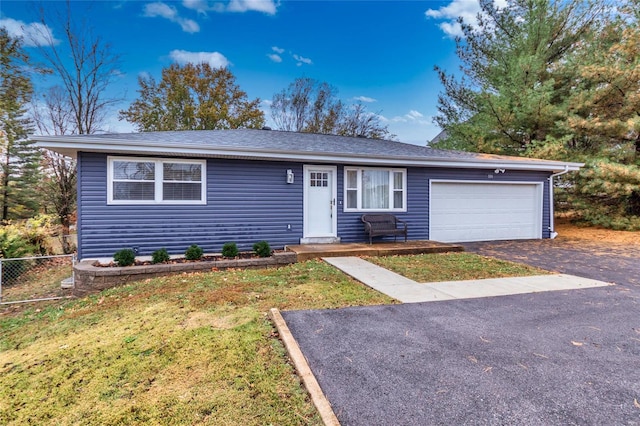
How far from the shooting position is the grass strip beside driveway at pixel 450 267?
210 inches

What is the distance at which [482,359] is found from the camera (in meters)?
2.54

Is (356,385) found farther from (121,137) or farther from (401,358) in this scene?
(121,137)

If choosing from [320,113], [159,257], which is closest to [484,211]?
[159,257]

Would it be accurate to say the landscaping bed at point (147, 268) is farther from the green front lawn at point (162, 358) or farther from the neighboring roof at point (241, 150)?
the neighboring roof at point (241, 150)

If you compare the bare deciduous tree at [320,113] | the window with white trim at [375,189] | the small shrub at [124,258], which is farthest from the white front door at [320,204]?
the bare deciduous tree at [320,113]

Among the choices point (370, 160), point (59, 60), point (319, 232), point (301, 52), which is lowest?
point (319, 232)

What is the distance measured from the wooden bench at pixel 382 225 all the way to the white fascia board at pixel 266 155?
1.40m

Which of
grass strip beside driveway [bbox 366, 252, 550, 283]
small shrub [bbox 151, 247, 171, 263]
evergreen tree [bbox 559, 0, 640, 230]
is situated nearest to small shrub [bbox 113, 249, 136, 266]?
small shrub [bbox 151, 247, 171, 263]

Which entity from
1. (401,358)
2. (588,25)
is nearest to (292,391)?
(401,358)

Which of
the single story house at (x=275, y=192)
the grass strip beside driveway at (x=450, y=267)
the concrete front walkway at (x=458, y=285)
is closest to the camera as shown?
the concrete front walkway at (x=458, y=285)

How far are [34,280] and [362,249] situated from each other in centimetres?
757

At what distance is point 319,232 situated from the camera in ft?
26.6

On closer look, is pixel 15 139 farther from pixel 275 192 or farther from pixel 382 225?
pixel 382 225

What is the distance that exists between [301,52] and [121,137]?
48.5 feet
